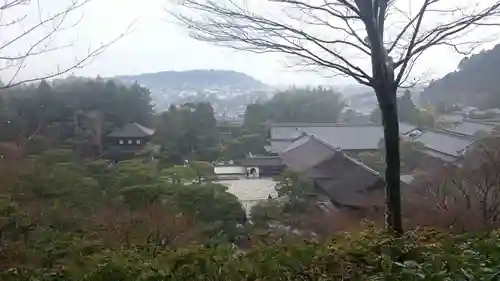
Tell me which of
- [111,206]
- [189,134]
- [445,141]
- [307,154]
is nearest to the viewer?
[111,206]

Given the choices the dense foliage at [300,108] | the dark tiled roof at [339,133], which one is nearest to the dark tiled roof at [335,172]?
the dark tiled roof at [339,133]

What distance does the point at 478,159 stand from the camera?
6.33 m

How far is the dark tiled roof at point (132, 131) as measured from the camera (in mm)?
12641

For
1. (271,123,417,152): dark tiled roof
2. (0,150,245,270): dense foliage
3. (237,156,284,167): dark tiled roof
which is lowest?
(237,156,284,167): dark tiled roof

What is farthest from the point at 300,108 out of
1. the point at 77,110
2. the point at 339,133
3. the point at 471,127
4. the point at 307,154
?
the point at 77,110

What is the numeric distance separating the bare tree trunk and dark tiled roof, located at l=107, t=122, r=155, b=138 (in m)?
11.1

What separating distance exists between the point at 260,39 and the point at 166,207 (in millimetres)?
4475

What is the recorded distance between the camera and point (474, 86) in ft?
34.3

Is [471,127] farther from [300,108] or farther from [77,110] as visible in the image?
[77,110]

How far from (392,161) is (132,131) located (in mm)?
11485

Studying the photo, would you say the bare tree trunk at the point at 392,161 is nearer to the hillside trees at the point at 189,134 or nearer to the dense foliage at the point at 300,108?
the hillside trees at the point at 189,134

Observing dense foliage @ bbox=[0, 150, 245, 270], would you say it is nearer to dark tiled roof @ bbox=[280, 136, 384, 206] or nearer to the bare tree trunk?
dark tiled roof @ bbox=[280, 136, 384, 206]

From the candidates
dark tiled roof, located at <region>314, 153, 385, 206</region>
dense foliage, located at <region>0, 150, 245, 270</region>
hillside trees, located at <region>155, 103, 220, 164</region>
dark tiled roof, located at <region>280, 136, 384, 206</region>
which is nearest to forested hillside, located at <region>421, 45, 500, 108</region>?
dark tiled roof, located at <region>280, 136, 384, 206</region>

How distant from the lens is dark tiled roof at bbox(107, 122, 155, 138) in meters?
12.6
